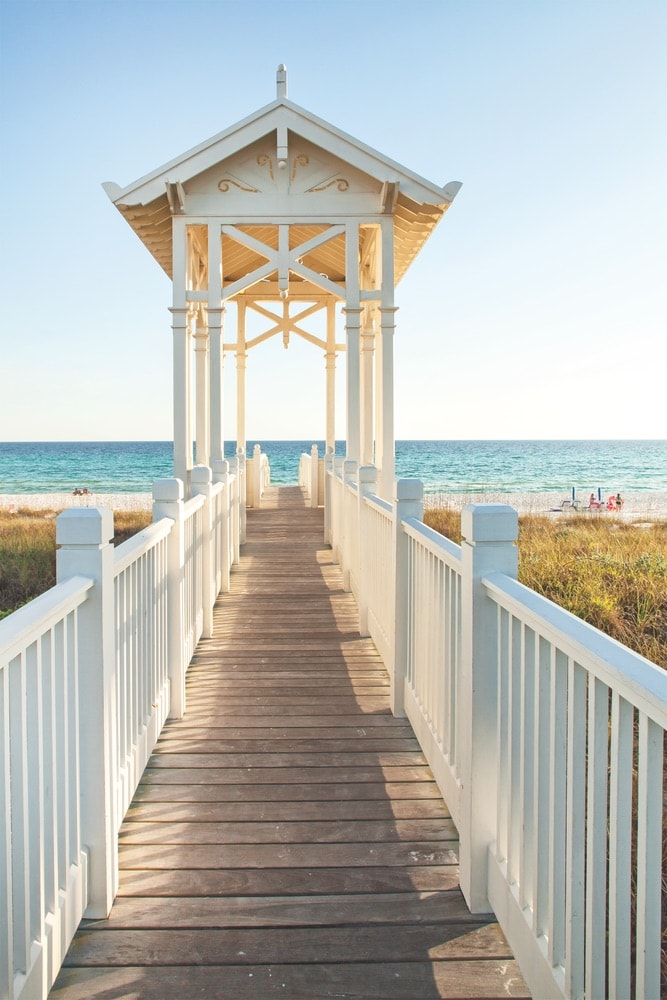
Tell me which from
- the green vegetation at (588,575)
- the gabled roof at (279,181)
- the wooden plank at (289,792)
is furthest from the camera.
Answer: the gabled roof at (279,181)

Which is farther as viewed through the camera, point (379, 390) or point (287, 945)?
point (379, 390)

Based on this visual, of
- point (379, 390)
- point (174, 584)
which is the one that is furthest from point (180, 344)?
point (174, 584)

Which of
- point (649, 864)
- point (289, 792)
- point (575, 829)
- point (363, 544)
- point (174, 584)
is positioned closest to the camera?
point (649, 864)

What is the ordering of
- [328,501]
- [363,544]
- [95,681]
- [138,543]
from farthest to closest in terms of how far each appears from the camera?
[328,501] < [363,544] < [138,543] < [95,681]

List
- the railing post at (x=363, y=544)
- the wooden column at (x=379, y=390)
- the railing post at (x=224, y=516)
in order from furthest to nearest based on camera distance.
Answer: the wooden column at (x=379, y=390), the railing post at (x=224, y=516), the railing post at (x=363, y=544)

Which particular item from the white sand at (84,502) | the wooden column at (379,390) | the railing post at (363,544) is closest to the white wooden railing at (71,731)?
the railing post at (363,544)

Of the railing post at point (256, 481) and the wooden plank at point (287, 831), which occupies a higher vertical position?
the railing post at point (256, 481)

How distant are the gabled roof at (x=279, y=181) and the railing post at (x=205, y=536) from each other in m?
3.88

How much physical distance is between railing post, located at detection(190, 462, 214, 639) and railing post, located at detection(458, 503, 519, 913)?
11.2ft

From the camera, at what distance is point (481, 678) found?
2377mm

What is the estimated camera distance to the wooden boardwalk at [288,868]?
82.0 inches

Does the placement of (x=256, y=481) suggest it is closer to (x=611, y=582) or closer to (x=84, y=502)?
(x=611, y=582)

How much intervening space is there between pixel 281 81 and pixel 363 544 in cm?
579

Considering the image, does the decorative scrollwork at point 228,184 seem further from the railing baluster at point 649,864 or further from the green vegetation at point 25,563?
the railing baluster at point 649,864
